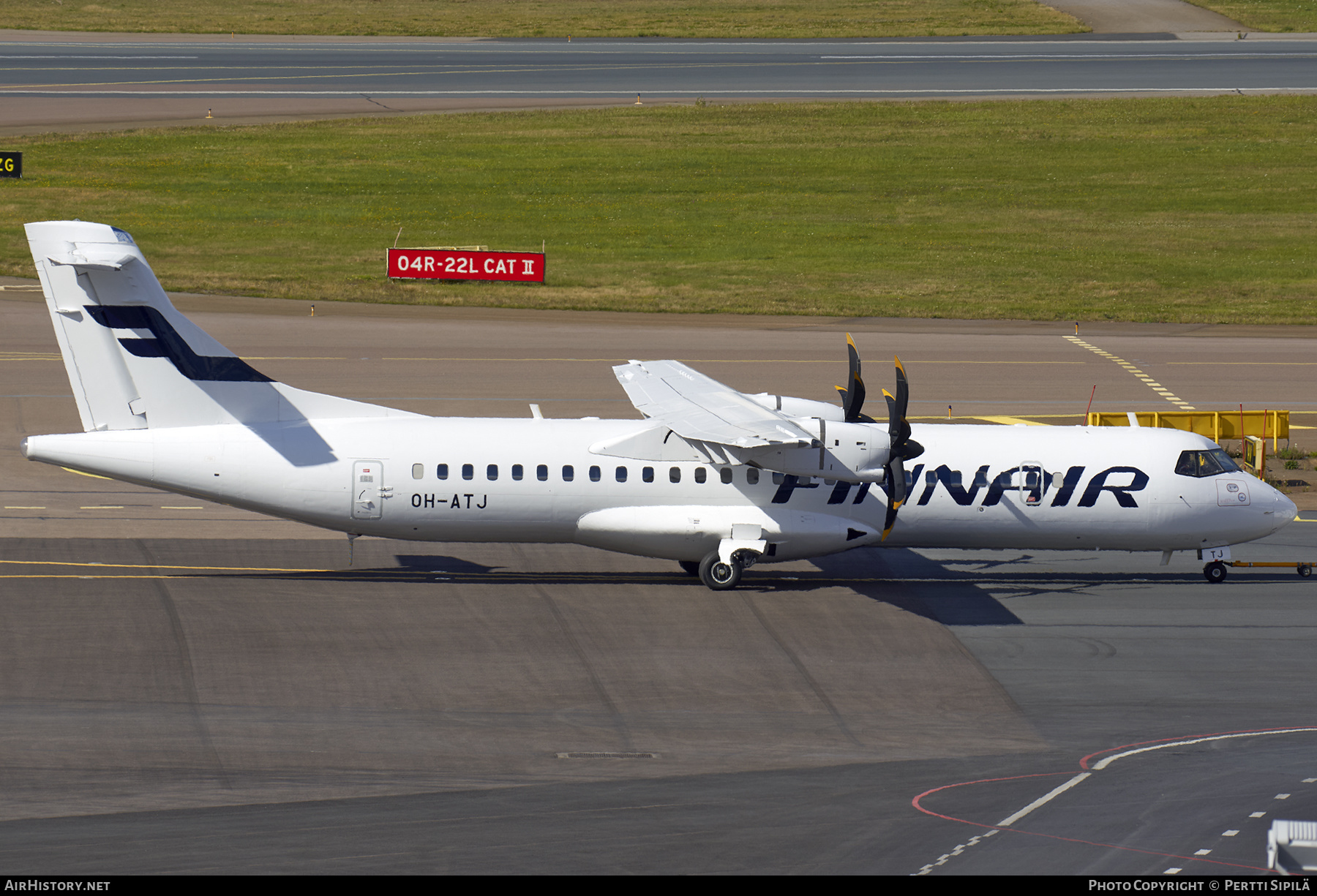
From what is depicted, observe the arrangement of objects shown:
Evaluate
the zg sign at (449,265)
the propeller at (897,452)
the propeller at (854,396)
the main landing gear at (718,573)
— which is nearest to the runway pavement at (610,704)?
the main landing gear at (718,573)

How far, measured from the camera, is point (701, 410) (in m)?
27.6

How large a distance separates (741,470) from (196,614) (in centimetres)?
1061

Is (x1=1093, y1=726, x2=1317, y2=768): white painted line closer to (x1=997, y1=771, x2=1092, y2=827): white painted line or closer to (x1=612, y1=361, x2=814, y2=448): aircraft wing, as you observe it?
(x1=997, y1=771, x2=1092, y2=827): white painted line

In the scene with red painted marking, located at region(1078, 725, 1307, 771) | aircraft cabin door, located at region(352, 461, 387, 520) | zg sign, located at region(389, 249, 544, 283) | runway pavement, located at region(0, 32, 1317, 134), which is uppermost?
runway pavement, located at region(0, 32, 1317, 134)

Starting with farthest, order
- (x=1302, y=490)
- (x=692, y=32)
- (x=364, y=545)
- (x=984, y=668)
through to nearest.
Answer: (x=692, y=32) < (x=1302, y=490) < (x=364, y=545) < (x=984, y=668)

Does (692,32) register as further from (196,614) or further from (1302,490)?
(196,614)

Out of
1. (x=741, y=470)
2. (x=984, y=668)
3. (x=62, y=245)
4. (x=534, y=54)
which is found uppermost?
(x=534, y=54)

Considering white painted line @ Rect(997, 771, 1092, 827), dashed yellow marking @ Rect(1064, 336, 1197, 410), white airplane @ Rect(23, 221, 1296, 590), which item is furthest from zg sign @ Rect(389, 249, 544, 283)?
white painted line @ Rect(997, 771, 1092, 827)

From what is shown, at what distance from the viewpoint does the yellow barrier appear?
37.8m

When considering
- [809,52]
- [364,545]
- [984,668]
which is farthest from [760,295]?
[809,52]

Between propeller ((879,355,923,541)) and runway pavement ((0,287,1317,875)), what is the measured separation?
2.17m

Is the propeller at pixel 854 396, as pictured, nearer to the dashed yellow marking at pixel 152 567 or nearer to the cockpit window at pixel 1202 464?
the cockpit window at pixel 1202 464

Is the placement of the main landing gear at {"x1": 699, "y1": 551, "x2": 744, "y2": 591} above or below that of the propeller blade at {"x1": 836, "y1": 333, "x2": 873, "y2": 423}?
below

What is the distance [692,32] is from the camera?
103188mm
